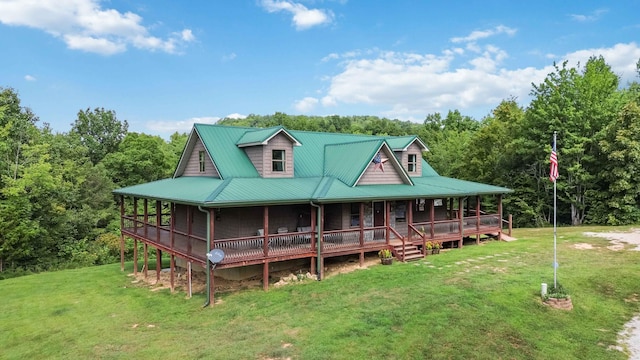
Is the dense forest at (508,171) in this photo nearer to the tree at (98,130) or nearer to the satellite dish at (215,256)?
the tree at (98,130)

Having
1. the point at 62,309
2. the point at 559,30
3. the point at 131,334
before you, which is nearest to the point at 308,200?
the point at 131,334

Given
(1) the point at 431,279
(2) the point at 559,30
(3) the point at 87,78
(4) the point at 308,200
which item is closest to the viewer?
(1) the point at 431,279

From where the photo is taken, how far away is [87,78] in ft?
135

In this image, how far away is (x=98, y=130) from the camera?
55250 mm

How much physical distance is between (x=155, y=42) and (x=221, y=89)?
9721 mm

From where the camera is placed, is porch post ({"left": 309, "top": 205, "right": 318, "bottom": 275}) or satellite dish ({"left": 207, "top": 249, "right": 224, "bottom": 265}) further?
porch post ({"left": 309, "top": 205, "right": 318, "bottom": 275})

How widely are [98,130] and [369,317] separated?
2165 inches

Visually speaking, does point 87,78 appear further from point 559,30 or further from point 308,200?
point 559,30

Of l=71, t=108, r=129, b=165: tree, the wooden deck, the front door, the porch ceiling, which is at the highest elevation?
l=71, t=108, r=129, b=165: tree

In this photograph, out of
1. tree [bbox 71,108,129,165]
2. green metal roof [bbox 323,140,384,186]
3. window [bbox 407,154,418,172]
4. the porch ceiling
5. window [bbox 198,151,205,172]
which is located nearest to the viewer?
the porch ceiling

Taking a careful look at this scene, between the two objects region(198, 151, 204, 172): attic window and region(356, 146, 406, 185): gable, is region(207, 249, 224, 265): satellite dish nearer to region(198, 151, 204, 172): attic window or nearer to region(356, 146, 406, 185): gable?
region(198, 151, 204, 172): attic window

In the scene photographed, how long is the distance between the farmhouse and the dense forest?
38.2 feet

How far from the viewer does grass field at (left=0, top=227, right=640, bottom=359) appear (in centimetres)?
1045

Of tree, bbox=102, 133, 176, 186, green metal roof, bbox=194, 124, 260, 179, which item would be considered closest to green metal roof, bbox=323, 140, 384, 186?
green metal roof, bbox=194, 124, 260, 179
